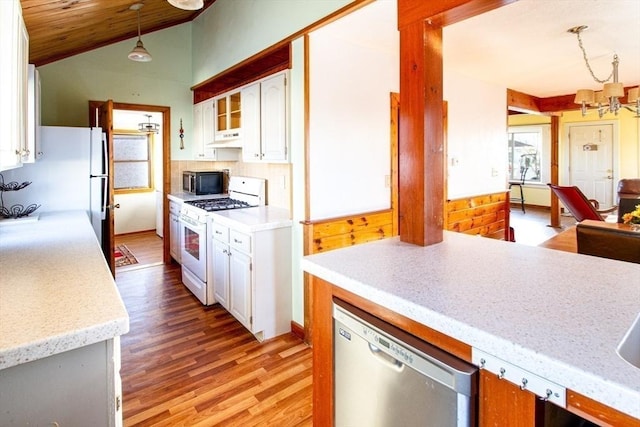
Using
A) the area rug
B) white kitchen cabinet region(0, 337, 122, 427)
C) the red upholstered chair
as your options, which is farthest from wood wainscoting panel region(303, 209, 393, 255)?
the area rug

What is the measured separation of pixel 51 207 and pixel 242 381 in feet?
9.01

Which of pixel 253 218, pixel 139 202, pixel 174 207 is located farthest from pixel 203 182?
pixel 139 202

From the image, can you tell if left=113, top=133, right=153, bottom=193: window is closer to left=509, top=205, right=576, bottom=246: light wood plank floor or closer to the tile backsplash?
the tile backsplash

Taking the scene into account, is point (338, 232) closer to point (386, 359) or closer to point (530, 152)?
point (386, 359)

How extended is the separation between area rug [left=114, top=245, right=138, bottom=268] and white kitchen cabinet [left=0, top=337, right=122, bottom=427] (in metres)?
4.33

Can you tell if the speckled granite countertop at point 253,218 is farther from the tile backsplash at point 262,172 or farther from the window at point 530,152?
the window at point 530,152

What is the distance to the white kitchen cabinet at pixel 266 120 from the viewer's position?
3027 millimetres

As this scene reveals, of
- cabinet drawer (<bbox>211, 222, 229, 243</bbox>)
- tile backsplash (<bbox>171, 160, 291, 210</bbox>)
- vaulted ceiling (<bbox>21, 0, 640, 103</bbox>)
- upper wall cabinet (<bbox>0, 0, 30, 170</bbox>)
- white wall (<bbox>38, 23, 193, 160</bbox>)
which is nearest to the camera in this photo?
upper wall cabinet (<bbox>0, 0, 30, 170</bbox>)

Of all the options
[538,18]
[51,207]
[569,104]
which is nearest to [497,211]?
[569,104]

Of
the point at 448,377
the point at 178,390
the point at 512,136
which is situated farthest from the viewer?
the point at 512,136

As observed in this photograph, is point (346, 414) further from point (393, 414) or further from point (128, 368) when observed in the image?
point (128, 368)

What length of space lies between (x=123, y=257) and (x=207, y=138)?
2.28 meters

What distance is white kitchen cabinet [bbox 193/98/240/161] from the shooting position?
14.7 feet

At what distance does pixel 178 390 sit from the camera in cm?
230
